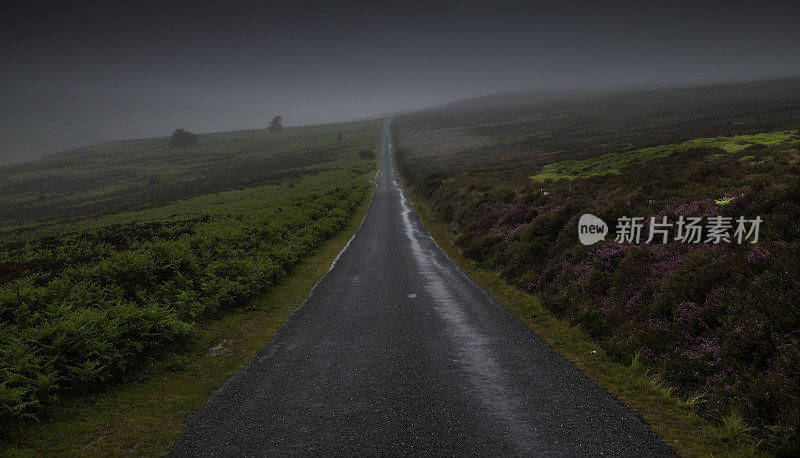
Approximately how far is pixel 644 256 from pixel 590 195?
25.6ft

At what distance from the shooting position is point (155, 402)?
7402 millimetres

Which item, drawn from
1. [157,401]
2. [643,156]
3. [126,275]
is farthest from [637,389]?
[643,156]

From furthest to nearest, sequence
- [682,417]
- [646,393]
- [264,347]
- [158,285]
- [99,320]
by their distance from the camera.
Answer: [158,285], [264,347], [99,320], [646,393], [682,417]

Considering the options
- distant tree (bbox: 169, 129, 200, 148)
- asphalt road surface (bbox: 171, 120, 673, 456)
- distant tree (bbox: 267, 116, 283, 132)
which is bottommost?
asphalt road surface (bbox: 171, 120, 673, 456)

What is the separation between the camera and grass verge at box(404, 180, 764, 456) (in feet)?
19.4

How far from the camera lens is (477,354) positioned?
9219 millimetres

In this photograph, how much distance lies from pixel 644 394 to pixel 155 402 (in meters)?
10.5

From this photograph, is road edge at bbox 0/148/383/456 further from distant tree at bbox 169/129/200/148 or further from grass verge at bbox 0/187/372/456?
distant tree at bbox 169/129/200/148

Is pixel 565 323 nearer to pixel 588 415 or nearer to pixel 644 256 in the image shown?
pixel 644 256

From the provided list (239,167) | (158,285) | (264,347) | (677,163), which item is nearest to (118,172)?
(239,167)
